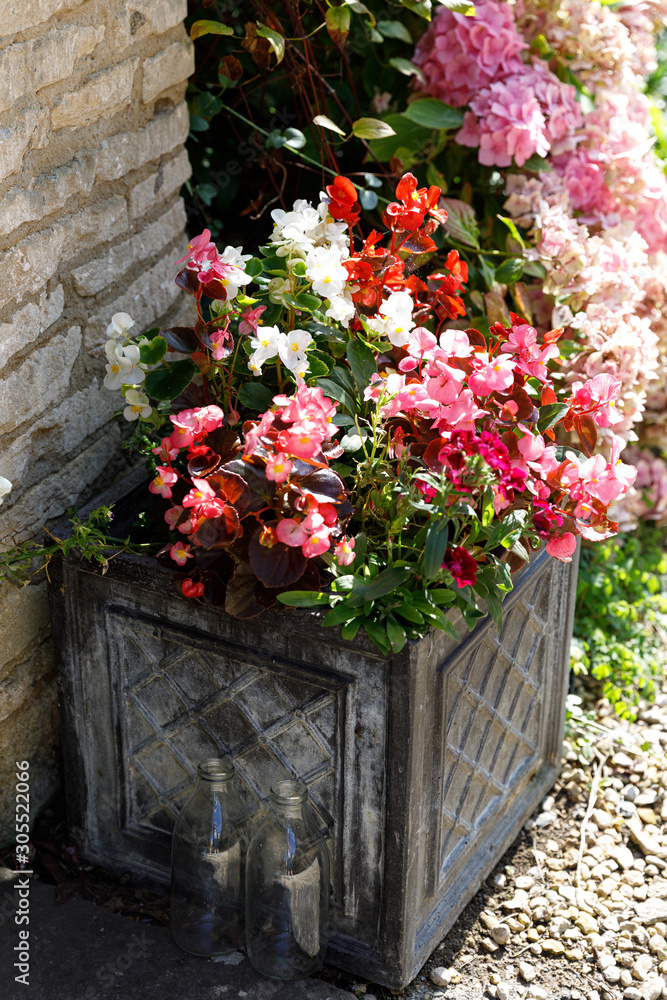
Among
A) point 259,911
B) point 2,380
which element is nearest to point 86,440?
point 2,380

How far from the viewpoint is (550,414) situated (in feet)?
5.48

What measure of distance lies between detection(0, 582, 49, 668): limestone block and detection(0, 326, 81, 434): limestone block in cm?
31

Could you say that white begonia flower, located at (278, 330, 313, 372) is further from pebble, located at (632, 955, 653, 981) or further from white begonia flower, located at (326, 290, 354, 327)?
pebble, located at (632, 955, 653, 981)

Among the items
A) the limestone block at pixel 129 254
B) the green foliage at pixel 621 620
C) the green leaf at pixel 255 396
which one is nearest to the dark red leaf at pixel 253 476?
the green leaf at pixel 255 396

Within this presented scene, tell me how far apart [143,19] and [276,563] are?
1.19m

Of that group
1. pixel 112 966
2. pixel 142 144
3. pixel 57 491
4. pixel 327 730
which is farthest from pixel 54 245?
pixel 112 966

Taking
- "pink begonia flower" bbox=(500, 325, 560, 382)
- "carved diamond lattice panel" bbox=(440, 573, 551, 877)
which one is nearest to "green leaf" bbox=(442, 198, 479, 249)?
"pink begonia flower" bbox=(500, 325, 560, 382)

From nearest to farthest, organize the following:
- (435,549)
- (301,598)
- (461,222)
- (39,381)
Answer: (435,549)
(301,598)
(39,381)
(461,222)

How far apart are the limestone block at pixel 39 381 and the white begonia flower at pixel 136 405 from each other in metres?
0.19

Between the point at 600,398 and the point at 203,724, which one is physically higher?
the point at 600,398

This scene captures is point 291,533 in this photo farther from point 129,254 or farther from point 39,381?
point 129,254

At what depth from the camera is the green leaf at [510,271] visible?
2.27m

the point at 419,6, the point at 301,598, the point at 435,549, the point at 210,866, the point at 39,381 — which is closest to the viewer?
the point at 435,549

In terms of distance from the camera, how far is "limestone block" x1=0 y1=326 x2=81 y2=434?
1748mm
